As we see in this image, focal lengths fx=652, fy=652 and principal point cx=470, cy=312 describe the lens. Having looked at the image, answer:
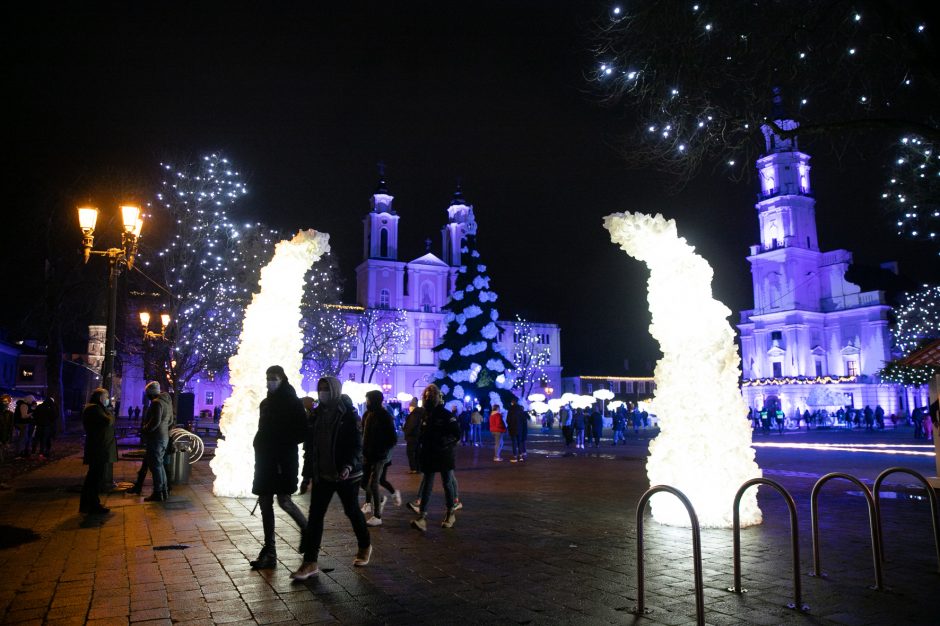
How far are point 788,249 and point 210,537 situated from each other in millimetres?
68553

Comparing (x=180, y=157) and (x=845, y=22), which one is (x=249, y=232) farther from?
(x=845, y=22)

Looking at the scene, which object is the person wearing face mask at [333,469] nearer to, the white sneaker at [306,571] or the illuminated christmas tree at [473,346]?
the white sneaker at [306,571]

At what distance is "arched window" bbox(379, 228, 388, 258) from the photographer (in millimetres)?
80000

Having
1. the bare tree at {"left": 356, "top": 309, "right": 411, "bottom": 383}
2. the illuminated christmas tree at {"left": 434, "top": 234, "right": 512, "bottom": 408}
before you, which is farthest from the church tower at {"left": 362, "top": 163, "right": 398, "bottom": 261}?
the illuminated christmas tree at {"left": 434, "top": 234, "right": 512, "bottom": 408}

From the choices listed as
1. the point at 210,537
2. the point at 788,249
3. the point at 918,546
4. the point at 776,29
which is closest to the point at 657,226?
the point at 776,29

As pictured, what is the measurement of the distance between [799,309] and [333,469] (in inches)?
2719

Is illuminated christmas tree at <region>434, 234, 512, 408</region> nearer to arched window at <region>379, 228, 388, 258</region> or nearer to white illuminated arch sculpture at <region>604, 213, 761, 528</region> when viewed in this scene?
white illuminated arch sculpture at <region>604, 213, 761, 528</region>

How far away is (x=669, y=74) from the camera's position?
35.2ft

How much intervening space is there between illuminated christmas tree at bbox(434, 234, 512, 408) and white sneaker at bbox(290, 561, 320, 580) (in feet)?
119

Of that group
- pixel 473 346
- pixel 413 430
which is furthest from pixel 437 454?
pixel 473 346

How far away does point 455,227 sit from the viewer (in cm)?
8162

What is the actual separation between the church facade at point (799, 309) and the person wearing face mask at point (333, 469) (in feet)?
211

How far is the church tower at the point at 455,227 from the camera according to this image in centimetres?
8100

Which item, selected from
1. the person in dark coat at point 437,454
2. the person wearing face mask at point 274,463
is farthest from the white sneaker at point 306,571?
the person in dark coat at point 437,454
